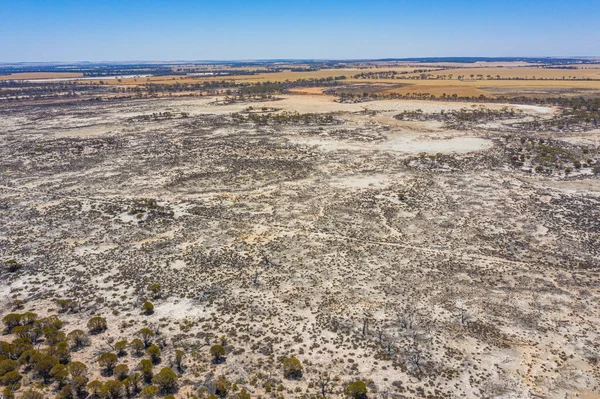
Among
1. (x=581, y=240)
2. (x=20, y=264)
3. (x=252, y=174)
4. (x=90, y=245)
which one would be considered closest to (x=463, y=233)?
(x=581, y=240)

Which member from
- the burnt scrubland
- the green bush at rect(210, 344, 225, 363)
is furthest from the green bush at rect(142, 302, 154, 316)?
the green bush at rect(210, 344, 225, 363)

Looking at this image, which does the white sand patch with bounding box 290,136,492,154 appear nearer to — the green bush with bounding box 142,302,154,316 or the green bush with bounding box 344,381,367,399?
the green bush with bounding box 142,302,154,316

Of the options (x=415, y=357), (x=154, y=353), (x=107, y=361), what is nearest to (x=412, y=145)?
(x=415, y=357)

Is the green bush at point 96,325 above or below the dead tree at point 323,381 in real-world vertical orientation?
above

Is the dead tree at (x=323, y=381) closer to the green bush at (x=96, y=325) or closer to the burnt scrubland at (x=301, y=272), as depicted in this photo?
the burnt scrubland at (x=301, y=272)

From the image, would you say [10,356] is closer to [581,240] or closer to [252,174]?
[252,174]

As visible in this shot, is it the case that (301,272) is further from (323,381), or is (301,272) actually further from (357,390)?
(357,390)

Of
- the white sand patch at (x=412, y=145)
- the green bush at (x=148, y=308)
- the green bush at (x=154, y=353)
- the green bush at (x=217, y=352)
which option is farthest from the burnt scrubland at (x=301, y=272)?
the white sand patch at (x=412, y=145)

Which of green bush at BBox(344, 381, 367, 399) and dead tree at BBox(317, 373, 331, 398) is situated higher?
green bush at BBox(344, 381, 367, 399)
